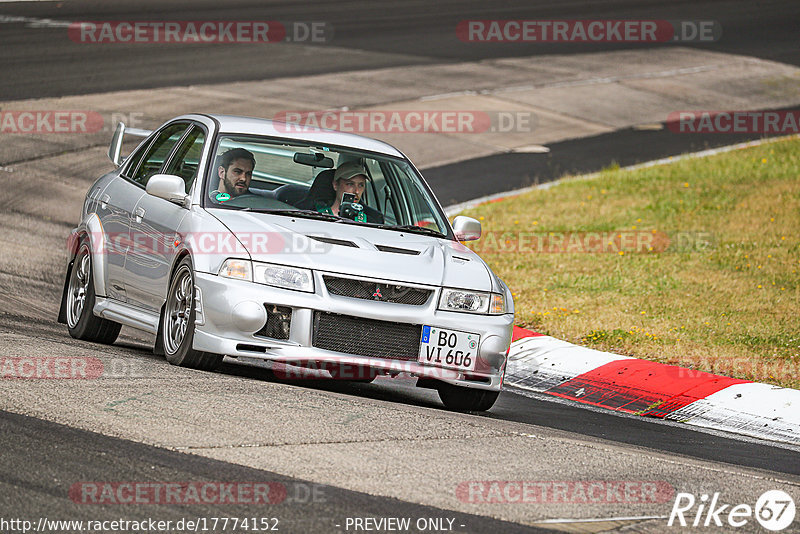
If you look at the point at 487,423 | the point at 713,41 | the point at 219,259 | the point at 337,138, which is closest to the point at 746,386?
the point at 487,423

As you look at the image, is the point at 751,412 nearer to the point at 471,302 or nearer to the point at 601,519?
the point at 471,302

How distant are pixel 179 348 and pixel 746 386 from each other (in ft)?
13.6

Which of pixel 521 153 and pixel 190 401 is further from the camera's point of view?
pixel 521 153

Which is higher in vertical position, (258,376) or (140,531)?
(140,531)

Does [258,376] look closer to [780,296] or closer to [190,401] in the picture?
[190,401]

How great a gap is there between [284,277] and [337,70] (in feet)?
58.0

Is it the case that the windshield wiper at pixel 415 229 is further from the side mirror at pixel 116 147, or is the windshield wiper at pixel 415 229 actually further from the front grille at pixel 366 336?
the side mirror at pixel 116 147

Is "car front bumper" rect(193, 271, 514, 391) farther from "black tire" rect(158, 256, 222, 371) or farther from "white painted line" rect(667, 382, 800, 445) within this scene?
"white painted line" rect(667, 382, 800, 445)

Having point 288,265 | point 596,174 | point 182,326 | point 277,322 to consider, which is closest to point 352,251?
point 288,265

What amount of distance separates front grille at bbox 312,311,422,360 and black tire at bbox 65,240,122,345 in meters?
2.38

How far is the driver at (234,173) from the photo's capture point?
332 inches

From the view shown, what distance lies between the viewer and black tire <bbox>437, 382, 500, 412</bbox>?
27.0 feet

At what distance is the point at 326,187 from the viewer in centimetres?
883

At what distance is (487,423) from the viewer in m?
7.34
